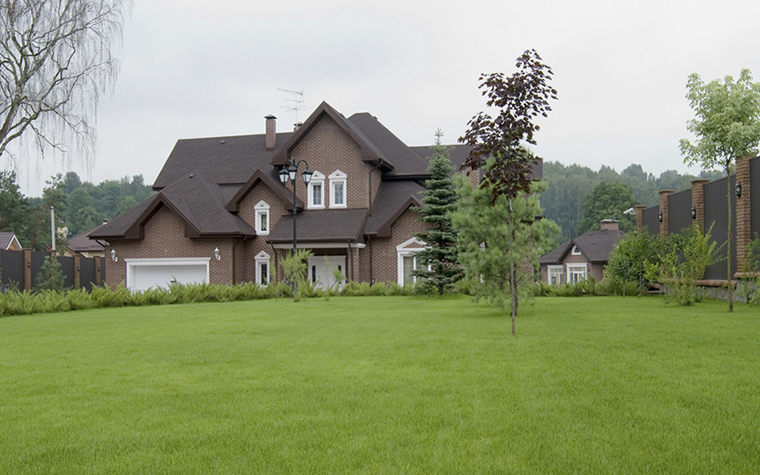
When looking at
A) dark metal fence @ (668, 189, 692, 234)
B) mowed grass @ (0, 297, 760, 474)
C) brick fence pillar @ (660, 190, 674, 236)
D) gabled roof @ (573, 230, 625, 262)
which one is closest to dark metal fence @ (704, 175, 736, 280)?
dark metal fence @ (668, 189, 692, 234)

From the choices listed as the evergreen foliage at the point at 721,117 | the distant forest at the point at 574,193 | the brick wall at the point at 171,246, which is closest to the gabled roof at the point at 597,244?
the evergreen foliage at the point at 721,117

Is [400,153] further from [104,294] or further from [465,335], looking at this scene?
[465,335]

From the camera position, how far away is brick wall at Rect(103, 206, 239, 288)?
1153 inches

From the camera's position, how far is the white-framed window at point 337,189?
99.7 ft

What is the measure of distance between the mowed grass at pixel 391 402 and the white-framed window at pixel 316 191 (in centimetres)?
1993

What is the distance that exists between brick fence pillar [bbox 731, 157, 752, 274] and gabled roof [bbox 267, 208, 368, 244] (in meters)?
15.1

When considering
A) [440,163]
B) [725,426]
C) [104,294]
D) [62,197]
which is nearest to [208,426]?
[725,426]

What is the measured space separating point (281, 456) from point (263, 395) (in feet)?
5.95

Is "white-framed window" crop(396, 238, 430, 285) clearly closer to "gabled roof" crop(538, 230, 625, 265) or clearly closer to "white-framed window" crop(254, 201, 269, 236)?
"white-framed window" crop(254, 201, 269, 236)

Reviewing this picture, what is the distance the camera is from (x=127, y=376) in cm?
742

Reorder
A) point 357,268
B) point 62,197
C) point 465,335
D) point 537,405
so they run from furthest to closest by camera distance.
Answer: point 62,197 < point 357,268 < point 465,335 < point 537,405

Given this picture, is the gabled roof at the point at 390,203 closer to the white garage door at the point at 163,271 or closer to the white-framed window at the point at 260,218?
the white-framed window at the point at 260,218

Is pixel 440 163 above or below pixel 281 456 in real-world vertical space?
above

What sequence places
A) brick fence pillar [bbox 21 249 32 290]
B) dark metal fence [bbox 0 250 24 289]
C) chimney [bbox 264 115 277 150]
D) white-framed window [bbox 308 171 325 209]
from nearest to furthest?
dark metal fence [bbox 0 250 24 289]
brick fence pillar [bbox 21 249 32 290]
white-framed window [bbox 308 171 325 209]
chimney [bbox 264 115 277 150]
